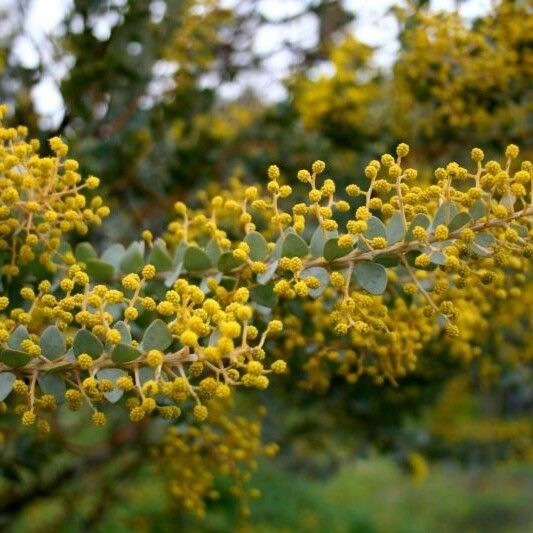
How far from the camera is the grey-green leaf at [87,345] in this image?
1.07 meters

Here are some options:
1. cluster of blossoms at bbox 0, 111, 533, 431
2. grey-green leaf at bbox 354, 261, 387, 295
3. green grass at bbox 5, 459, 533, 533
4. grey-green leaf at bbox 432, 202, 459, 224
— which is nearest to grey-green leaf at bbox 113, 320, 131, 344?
cluster of blossoms at bbox 0, 111, 533, 431

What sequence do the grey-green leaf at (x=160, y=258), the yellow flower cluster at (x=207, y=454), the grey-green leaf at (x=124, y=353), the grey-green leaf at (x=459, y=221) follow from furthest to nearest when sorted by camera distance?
the yellow flower cluster at (x=207, y=454) → the grey-green leaf at (x=160, y=258) → the grey-green leaf at (x=459, y=221) → the grey-green leaf at (x=124, y=353)

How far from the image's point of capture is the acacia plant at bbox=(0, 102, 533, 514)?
105 cm

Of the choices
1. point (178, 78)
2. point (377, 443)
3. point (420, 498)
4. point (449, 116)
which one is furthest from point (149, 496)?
point (420, 498)

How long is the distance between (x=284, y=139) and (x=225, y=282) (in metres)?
1.66

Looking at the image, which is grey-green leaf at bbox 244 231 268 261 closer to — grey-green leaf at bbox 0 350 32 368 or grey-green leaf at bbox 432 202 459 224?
grey-green leaf at bbox 432 202 459 224

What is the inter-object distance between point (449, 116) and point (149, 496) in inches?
88.2

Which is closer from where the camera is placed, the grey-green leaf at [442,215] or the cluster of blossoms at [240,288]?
the cluster of blossoms at [240,288]

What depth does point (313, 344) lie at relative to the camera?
1.63 meters

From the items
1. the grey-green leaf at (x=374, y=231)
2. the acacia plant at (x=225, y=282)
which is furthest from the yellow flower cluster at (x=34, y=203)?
the grey-green leaf at (x=374, y=231)

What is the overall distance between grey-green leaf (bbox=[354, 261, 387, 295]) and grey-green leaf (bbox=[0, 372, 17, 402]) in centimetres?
52

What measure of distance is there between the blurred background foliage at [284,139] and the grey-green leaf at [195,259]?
0.31 meters

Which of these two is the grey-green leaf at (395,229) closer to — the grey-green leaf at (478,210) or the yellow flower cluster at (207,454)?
the grey-green leaf at (478,210)

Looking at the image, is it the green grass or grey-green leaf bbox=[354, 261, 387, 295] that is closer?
grey-green leaf bbox=[354, 261, 387, 295]
